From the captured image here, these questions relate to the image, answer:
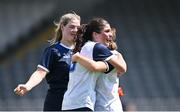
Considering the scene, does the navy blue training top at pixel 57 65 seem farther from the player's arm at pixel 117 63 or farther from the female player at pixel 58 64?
the player's arm at pixel 117 63

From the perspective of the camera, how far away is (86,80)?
5.05 metres

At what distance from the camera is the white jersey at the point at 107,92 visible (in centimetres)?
508

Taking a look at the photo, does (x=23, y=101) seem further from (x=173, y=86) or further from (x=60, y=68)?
(x=60, y=68)

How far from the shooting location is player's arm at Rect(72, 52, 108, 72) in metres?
4.91

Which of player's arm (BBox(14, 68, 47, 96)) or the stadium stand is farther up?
player's arm (BBox(14, 68, 47, 96))

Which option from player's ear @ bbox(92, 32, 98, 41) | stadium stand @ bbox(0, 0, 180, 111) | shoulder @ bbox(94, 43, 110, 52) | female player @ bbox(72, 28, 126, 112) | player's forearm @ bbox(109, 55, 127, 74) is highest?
A: player's ear @ bbox(92, 32, 98, 41)

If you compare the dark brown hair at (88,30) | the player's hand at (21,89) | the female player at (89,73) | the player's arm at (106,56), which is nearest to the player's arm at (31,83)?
the player's hand at (21,89)

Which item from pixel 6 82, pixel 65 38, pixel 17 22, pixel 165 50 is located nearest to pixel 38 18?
pixel 17 22

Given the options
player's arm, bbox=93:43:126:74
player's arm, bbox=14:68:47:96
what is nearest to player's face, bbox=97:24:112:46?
player's arm, bbox=93:43:126:74

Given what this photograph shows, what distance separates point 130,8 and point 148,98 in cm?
273

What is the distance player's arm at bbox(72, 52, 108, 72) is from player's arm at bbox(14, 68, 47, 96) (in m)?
0.49

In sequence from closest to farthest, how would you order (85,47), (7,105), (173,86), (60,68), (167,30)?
(85,47)
(60,68)
(7,105)
(173,86)
(167,30)

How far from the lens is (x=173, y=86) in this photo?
524 inches

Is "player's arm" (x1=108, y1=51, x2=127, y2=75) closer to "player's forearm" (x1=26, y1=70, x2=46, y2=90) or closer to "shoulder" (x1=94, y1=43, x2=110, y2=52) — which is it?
"shoulder" (x1=94, y1=43, x2=110, y2=52)
